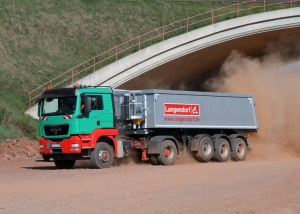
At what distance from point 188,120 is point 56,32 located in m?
16.5

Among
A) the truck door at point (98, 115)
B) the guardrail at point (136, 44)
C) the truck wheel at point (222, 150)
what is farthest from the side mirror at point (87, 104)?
the guardrail at point (136, 44)

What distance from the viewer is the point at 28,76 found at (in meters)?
32.9

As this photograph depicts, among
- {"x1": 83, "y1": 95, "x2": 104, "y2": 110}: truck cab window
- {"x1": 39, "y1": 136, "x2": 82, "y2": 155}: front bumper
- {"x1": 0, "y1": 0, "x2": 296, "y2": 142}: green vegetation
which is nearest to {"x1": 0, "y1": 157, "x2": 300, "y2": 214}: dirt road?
{"x1": 39, "y1": 136, "x2": 82, "y2": 155}: front bumper

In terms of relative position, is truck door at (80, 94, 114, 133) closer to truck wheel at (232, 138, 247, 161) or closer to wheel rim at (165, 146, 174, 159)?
wheel rim at (165, 146, 174, 159)

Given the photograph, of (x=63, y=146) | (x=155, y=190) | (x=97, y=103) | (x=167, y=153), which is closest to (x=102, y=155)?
(x=63, y=146)

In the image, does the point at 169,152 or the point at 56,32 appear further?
the point at 56,32

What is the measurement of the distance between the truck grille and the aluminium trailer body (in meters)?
2.14

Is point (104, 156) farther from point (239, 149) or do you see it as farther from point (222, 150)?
point (239, 149)

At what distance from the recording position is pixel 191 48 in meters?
33.2

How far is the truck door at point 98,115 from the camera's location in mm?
19812

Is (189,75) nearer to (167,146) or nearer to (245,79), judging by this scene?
(245,79)

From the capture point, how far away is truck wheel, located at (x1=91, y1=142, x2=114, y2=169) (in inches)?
780

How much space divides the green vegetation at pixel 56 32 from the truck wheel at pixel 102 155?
925cm

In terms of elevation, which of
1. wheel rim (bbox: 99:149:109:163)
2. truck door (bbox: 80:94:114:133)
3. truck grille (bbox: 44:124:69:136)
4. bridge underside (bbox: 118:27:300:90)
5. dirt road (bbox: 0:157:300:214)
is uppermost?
bridge underside (bbox: 118:27:300:90)
